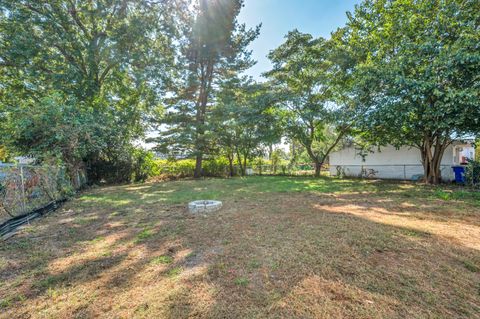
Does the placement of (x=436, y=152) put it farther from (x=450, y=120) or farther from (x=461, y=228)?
(x=461, y=228)

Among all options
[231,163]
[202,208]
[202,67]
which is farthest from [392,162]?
[202,67]

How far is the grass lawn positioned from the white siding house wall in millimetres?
9037

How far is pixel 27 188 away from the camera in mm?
4699

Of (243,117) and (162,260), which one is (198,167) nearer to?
(243,117)

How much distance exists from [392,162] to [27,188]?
16355 millimetres

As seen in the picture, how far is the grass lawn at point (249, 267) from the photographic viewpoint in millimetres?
1777

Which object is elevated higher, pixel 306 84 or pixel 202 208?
pixel 306 84

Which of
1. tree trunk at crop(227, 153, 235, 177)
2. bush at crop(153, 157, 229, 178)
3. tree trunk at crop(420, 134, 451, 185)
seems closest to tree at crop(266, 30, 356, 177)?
tree trunk at crop(420, 134, 451, 185)

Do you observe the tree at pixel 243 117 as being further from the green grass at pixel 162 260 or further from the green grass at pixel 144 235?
the green grass at pixel 162 260

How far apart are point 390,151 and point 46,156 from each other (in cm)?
1634

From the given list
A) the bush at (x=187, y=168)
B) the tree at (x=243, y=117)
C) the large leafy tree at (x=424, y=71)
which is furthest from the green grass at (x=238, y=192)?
the bush at (x=187, y=168)

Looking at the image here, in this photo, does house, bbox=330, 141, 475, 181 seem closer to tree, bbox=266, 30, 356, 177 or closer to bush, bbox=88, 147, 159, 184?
tree, bbox=266, 30, 356, 177

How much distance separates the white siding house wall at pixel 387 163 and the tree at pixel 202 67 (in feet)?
31.4

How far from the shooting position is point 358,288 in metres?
1.97
